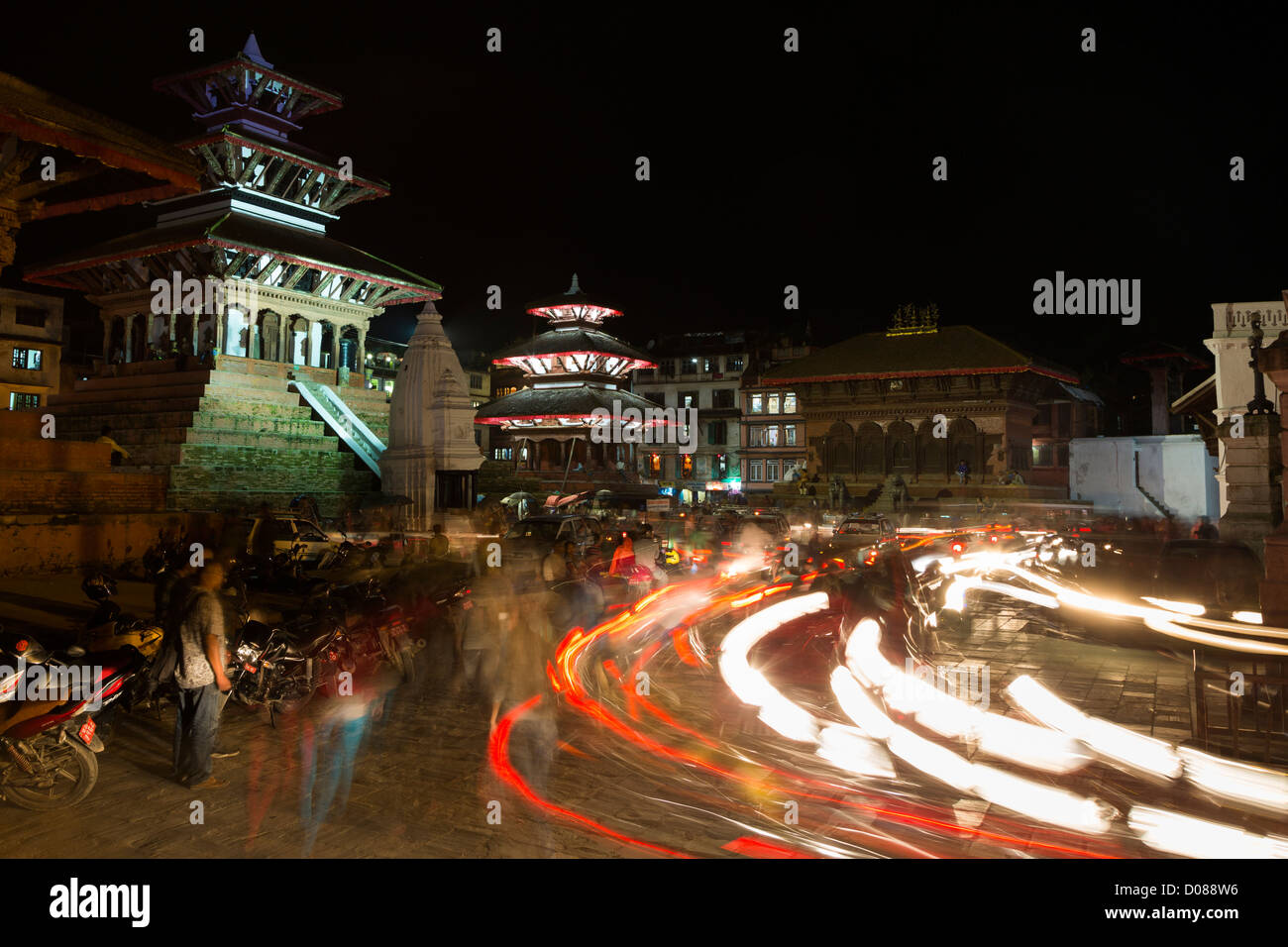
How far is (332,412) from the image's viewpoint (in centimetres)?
3075

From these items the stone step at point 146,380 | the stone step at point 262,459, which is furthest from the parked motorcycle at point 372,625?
→ the stone step at point 146,380

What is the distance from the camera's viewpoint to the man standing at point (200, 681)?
6340 millimetres

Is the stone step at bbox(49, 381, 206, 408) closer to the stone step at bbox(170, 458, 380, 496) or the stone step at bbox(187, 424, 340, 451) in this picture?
the stone step at bbox(187, 424, 340, 451)

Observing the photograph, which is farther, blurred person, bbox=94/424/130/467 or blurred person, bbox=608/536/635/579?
blurred person, bbox=94/424/130/467

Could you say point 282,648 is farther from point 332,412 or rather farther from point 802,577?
point 332,412

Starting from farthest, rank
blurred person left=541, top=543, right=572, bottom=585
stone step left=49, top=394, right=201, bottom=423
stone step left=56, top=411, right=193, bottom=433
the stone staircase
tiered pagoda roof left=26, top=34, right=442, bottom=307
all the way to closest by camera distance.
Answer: tiered pagoda roof left=26, top=34, right=442, bottom=307
stone step left=49, top=394, right=201, bottom=423
stone step left=56, top=411, right=193, bottom=433
the stone staircase
blurred person left=541, top=543, right=572, bottom=585

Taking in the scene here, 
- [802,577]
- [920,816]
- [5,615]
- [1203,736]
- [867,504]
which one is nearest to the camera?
[920,816]

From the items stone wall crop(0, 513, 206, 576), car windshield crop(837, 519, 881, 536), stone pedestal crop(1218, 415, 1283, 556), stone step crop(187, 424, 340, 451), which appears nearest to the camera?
stone wall crop(0, 513, 206, 576)

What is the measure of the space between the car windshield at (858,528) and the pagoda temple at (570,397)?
84.6 ft

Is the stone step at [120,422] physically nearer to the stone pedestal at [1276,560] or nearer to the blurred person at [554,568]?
the blurred person at [554,568]

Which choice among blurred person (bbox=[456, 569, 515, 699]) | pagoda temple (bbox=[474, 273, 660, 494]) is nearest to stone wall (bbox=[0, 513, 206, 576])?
blurred person (bbox=[456, 569, 515, 699])

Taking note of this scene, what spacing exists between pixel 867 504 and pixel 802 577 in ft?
119

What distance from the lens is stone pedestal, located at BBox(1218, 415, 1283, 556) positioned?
75.0ft
